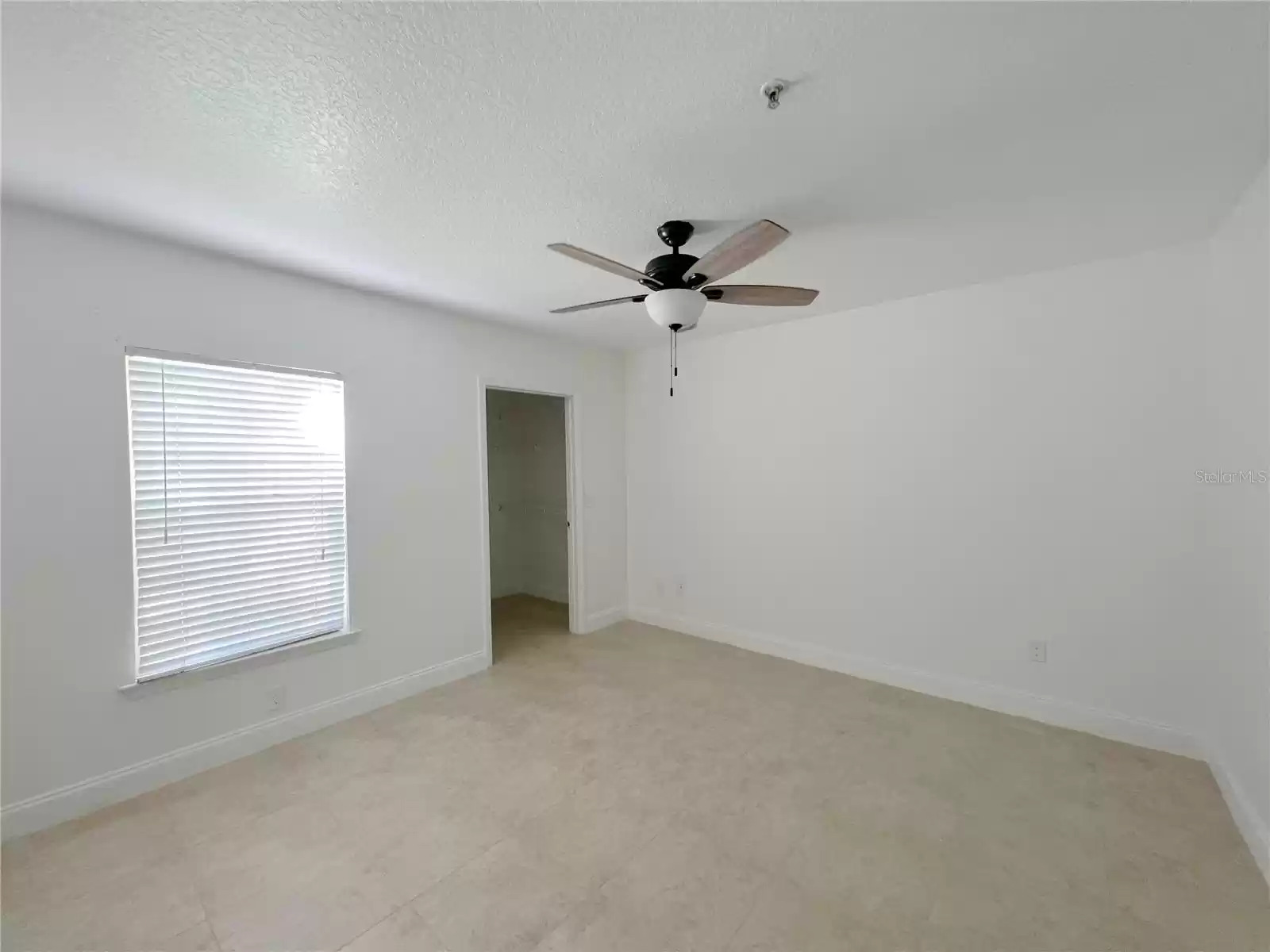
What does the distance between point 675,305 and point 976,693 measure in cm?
286

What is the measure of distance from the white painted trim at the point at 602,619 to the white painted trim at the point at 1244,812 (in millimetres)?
3644

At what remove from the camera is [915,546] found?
336 centimetres

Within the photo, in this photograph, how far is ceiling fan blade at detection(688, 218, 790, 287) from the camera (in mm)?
1659

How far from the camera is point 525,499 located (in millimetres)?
5961

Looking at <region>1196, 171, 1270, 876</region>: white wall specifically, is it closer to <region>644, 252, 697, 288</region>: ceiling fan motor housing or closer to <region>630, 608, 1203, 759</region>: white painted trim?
<region>630, 608, 1203, 759</region>: white painted trim

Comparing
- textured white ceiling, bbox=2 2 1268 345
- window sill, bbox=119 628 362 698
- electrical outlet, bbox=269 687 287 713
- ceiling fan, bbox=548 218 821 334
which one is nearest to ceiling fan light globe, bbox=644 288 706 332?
ceiling fan, bbox=548 218 821 334

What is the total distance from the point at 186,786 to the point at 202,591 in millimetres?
858

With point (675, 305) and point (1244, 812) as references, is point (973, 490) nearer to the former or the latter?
point (1244, 812)

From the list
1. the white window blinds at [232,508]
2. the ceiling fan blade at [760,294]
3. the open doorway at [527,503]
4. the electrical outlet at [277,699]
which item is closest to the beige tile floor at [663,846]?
the electrical outlet at [277,699]

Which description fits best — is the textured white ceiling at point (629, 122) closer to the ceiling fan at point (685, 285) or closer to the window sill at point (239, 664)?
the ceiling fan at point (685, 285)

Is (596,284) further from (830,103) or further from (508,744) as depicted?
(508,744)

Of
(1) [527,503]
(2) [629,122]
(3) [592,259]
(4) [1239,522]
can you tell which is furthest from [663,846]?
(1) [527,503]

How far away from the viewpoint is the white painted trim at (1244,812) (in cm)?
186

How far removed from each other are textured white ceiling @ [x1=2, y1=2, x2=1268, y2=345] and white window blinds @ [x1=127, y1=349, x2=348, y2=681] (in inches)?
27.8
